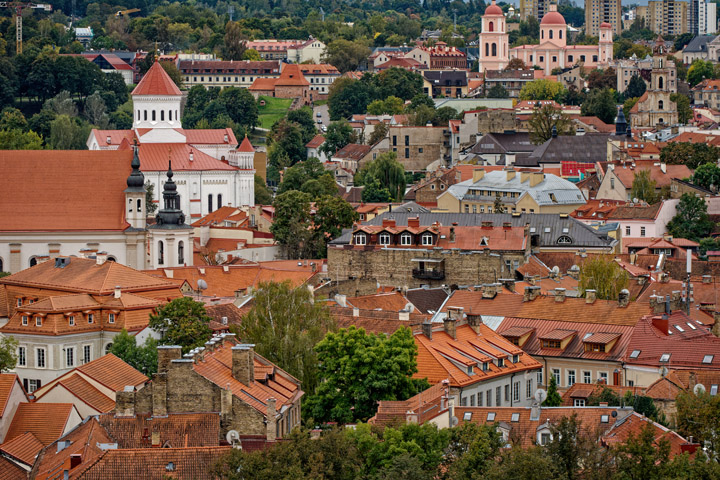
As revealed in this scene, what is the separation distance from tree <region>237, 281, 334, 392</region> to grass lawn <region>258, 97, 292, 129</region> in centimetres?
11448

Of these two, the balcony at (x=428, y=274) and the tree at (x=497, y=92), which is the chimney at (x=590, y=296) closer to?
the balcony at (x=428, y=274)

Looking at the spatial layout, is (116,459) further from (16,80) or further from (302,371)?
(16,80)

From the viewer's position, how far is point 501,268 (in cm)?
7412

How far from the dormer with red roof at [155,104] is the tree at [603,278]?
55.9 m

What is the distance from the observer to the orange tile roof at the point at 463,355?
52.1 metres

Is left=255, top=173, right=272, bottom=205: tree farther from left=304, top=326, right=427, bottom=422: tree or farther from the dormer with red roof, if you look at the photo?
left=304, top=326, right=427, bottom=422: tree

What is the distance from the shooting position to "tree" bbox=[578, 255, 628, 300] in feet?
225

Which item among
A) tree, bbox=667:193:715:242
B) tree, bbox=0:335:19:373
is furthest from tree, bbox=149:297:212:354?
tree, bbox=667:193:715:242

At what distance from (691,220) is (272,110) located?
3749 inches

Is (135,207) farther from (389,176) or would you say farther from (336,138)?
(336,138)

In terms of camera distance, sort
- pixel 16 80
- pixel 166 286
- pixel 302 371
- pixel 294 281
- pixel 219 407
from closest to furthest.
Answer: pixel 219 407, pixel 302 371, pixel 166 286, pixel 294 281, pixel 16 80

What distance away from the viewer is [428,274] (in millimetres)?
75312

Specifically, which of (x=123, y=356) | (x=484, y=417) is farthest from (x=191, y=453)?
(x=123, y=356)

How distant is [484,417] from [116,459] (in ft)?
36.2
